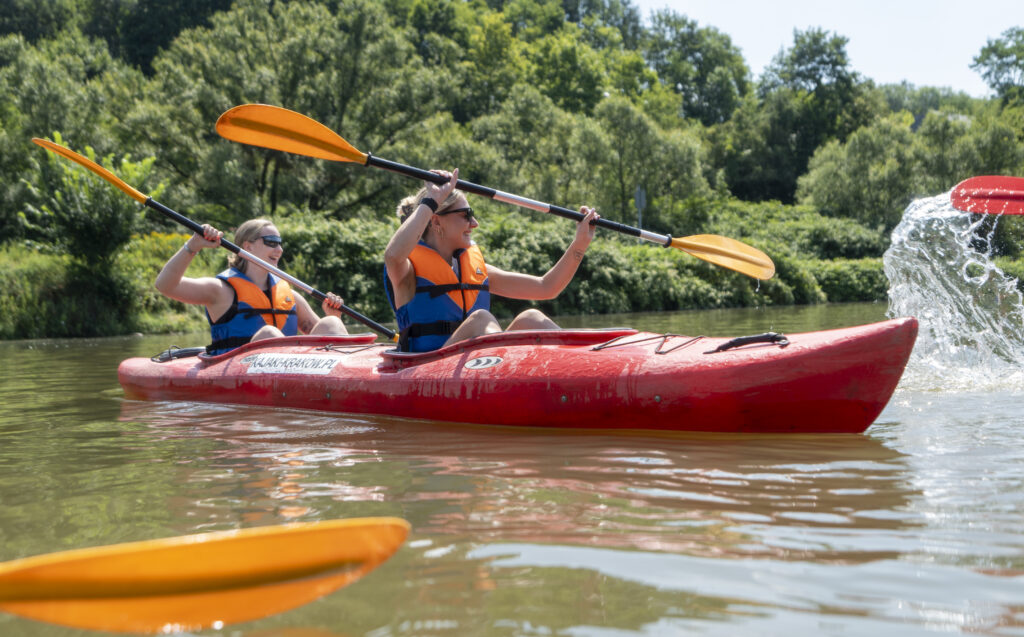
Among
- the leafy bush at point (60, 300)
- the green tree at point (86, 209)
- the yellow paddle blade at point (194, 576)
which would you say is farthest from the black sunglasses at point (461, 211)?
the leafy bush at point (60, 300)

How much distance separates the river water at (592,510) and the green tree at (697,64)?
6048 centimetres

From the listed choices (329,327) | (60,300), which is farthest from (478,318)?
(60,300)

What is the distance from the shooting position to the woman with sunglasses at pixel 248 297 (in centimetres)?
584

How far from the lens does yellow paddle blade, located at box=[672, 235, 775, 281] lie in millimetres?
5598

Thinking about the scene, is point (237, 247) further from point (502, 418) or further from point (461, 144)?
point (461, 144)

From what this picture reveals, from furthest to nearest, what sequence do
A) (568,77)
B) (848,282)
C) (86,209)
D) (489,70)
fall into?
(568,77), (489,70), (848,282), (86,209)

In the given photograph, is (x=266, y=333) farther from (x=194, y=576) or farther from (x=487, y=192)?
(x=194, y=576)

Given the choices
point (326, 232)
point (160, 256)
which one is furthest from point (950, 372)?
point (160, 256)

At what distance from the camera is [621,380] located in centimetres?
409

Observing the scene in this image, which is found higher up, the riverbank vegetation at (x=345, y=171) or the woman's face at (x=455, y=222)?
the riverbank vegetation at (x=345, y=171)

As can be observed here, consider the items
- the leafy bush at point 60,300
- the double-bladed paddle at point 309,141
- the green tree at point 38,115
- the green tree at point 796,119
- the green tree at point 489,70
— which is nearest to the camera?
the double-bladed paddle at point 309,141

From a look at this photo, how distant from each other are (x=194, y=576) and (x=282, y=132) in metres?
4.30

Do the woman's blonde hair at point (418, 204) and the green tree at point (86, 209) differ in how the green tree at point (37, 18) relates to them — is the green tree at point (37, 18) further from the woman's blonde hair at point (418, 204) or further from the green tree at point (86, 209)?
the woman's blonde hair at point (418, 204)

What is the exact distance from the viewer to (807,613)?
1.85m
